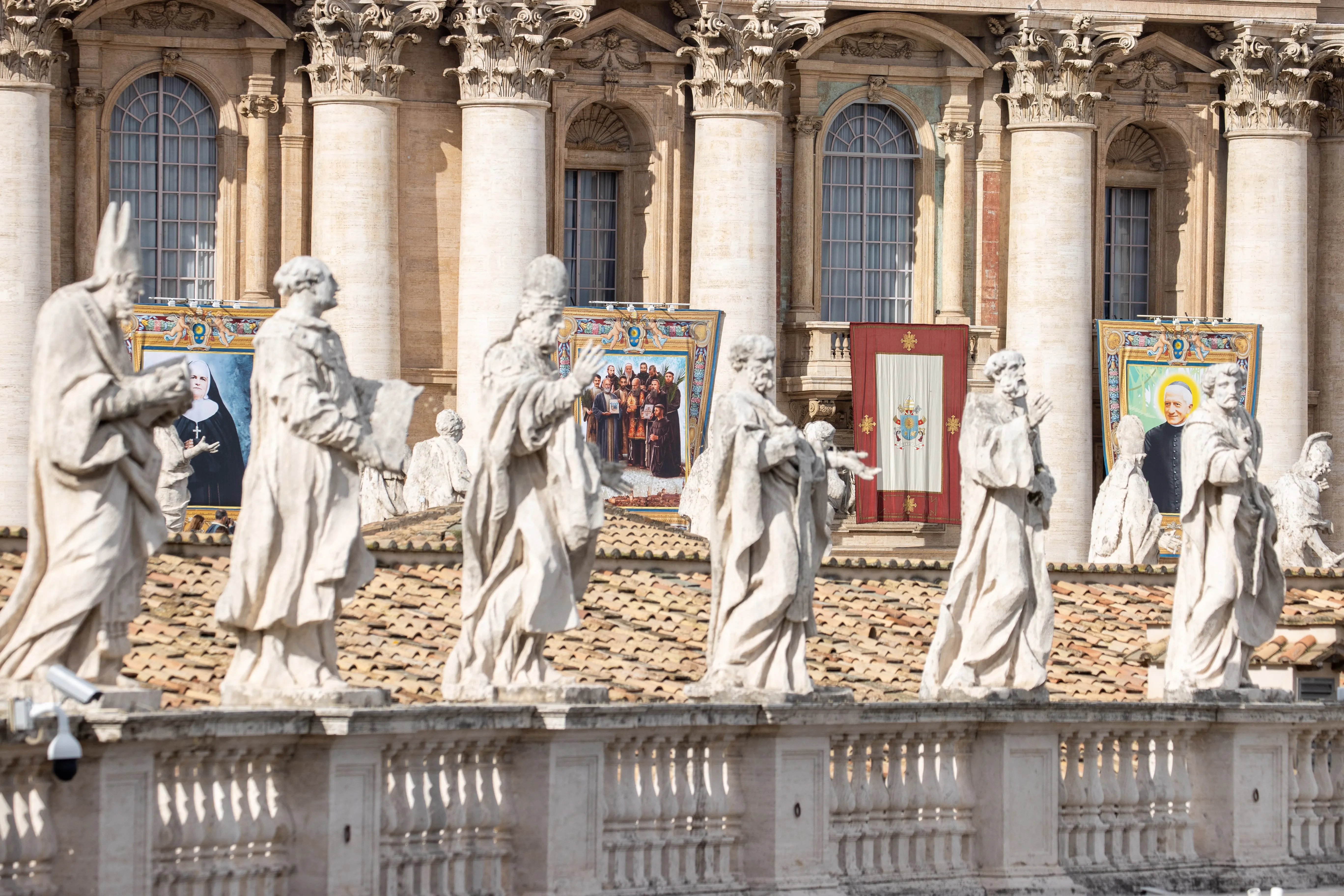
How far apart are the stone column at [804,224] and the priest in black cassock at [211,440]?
33.3ft

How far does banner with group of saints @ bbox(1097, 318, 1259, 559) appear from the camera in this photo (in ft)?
146

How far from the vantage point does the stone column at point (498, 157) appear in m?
43.1

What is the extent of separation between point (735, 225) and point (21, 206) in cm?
923

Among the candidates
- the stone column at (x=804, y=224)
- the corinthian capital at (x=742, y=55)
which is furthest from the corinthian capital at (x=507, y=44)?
the stone column at (x=804, y=224)

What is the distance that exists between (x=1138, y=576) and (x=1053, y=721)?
1142cm

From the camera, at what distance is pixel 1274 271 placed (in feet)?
153

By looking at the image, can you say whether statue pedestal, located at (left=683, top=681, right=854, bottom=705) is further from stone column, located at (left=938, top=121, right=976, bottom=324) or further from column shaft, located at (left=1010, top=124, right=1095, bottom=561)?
stone column, located at (left=938, top=121, right=976, bottom=324)

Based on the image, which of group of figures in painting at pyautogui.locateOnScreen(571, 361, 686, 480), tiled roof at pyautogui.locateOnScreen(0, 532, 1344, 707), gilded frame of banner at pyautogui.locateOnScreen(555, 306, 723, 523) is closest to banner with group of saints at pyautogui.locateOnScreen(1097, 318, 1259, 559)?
gilded frame of banner at pyautogui.locateOnScreen(555, 306, 723, 523)

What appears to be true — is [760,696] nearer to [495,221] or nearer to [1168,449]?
[495,221]

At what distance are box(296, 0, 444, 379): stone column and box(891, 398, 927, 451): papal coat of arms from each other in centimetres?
657

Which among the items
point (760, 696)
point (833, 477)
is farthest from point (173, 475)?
point (760, 696)

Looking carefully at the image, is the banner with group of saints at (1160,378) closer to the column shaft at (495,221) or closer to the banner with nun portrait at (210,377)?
the column shaft at (495,221)

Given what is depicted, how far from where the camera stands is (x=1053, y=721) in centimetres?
1855

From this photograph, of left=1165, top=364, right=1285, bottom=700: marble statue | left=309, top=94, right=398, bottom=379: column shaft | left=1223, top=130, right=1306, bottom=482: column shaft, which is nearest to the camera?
left=1165, top=364, right=1285, bottom=700: marble statue
